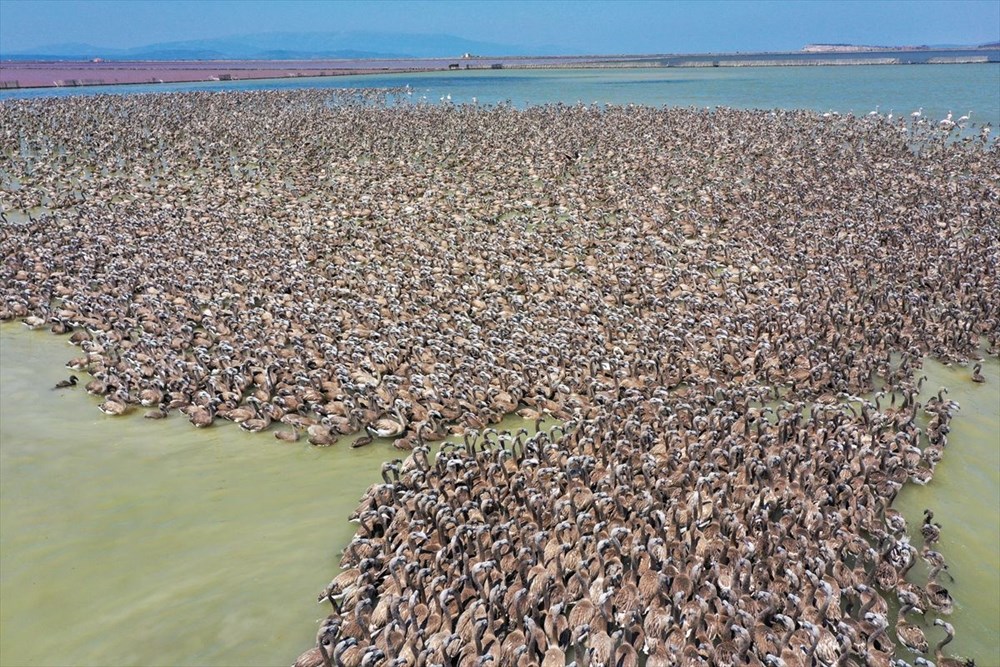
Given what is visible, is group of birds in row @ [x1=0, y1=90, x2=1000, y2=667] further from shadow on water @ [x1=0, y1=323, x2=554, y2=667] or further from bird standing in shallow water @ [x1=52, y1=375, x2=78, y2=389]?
shadow on water @ [x1=0, y1=323, x2=554, y2=667]

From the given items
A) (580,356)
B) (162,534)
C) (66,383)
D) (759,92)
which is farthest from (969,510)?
(759,92)

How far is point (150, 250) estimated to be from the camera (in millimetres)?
21062

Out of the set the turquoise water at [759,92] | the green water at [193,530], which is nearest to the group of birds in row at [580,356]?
the green water at [193,530]

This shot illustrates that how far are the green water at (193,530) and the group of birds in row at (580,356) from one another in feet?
1.60

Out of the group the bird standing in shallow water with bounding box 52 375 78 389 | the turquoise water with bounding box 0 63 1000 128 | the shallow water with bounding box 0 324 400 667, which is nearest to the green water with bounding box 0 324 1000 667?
the shallow water with bounding box 0 324 400 667

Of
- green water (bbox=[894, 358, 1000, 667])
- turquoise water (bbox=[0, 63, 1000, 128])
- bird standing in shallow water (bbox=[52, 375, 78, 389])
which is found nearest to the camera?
green water (bbox=[894, 358, 1000, 667])

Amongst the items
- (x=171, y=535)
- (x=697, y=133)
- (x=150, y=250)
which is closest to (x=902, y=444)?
(x=171, y=535)

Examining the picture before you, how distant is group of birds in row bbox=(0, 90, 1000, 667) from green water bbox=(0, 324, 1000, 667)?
49cm

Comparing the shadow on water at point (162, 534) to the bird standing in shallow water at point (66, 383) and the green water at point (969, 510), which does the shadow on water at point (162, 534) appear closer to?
the bird standing in shallow water at point (66, 383)

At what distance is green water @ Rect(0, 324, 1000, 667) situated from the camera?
8.45m

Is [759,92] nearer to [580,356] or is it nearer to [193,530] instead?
[580,356]

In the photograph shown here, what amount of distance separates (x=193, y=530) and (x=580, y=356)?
24.8ft

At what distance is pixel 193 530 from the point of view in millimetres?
10297

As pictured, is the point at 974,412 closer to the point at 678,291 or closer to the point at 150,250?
the point at 678,291
